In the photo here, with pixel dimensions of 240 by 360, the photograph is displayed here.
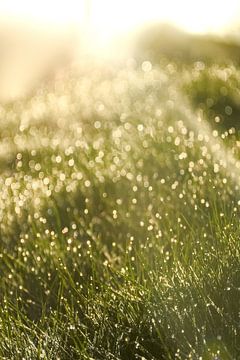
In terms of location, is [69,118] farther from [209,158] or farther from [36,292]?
[36,292]

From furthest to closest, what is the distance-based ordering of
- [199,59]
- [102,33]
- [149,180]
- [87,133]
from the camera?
[102,33] → [199,59] → [87,133] → [149,180]

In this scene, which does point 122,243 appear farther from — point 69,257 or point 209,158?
point 209,158

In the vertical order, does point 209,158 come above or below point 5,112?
below

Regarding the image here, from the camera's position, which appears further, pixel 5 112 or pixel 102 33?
pixel 102 33

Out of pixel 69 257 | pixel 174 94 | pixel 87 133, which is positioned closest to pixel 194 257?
pixel 69 257

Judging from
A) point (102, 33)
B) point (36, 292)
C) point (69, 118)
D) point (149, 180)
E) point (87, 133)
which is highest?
point (102, 33)

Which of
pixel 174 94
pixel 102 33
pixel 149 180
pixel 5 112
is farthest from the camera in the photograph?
pixel 102 33
